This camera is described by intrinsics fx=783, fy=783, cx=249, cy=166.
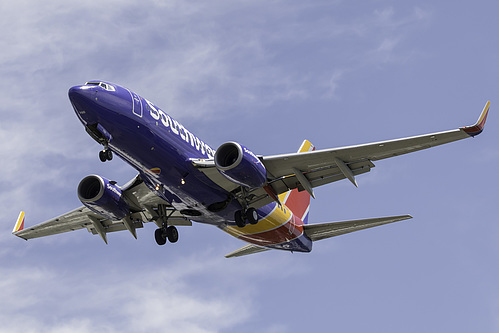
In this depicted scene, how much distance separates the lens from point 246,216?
36.1 metres

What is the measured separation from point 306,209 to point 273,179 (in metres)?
9.08

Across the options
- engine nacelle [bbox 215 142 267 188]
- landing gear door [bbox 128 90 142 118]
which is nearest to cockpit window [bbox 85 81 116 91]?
landing gear door [bbox 128 90 142 118]

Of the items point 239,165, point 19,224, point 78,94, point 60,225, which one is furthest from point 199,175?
point 19,224

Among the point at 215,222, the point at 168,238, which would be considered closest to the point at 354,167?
the point at 215,222

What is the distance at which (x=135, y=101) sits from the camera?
107 ft

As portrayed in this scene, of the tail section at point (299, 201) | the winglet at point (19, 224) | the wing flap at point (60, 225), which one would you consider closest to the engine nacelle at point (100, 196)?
the wing flap at point (60, 225)

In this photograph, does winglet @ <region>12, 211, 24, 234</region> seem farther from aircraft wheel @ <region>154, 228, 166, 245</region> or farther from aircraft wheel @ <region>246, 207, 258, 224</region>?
aircraft wheel @ <region>246, 207, 258, 224</region>

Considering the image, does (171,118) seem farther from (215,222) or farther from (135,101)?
(215,222)

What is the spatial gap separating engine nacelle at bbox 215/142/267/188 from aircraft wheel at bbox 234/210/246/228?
297 cm

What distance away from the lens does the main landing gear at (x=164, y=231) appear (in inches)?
1523

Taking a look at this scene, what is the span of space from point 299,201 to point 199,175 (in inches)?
448

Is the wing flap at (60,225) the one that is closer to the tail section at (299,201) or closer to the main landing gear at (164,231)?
the main landing gear at (164,231)

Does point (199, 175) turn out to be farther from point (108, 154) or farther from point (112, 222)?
point (112, 222)

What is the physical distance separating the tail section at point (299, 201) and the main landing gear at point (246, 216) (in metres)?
6.62
